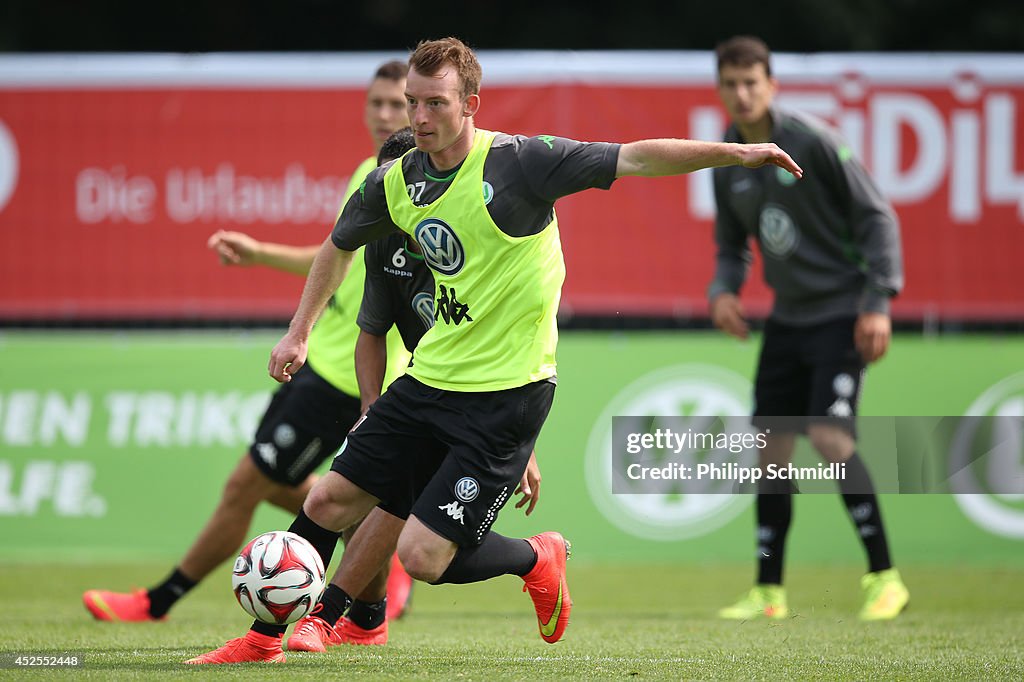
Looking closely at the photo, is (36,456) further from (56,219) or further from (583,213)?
(583,213)

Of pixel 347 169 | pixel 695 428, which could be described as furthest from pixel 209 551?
pixel 347 169

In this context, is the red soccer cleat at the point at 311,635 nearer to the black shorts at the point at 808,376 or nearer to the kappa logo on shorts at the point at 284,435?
the kappa logo on shorts at the point at 284,435

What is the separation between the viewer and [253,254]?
269 inches

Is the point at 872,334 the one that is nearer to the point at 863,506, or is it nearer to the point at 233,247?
the point at 863,506

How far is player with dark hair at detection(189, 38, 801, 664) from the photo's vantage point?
5.16 m

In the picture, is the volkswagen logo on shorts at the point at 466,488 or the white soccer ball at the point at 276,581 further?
the volkswagen logo on shorts at the point at 466,488

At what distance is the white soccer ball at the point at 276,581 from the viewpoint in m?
5.10

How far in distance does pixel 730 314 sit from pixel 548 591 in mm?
2749

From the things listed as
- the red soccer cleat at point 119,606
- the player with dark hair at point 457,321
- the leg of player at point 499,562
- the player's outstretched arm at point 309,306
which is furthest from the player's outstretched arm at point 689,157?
the red soccer cleat at point 119,606

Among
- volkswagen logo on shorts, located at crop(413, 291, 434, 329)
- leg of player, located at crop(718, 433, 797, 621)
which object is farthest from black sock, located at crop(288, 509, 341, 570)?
→ leg of player, located at crop(718, 433, 797, 621)

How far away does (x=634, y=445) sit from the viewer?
982 cm

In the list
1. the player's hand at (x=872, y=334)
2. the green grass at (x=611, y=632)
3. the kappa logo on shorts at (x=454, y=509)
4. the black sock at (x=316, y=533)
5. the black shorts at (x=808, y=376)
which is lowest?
the green grass at (x=611, y=632)

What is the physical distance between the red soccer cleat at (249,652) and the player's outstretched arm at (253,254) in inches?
83.7

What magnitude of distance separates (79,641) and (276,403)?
1433 millimetres
